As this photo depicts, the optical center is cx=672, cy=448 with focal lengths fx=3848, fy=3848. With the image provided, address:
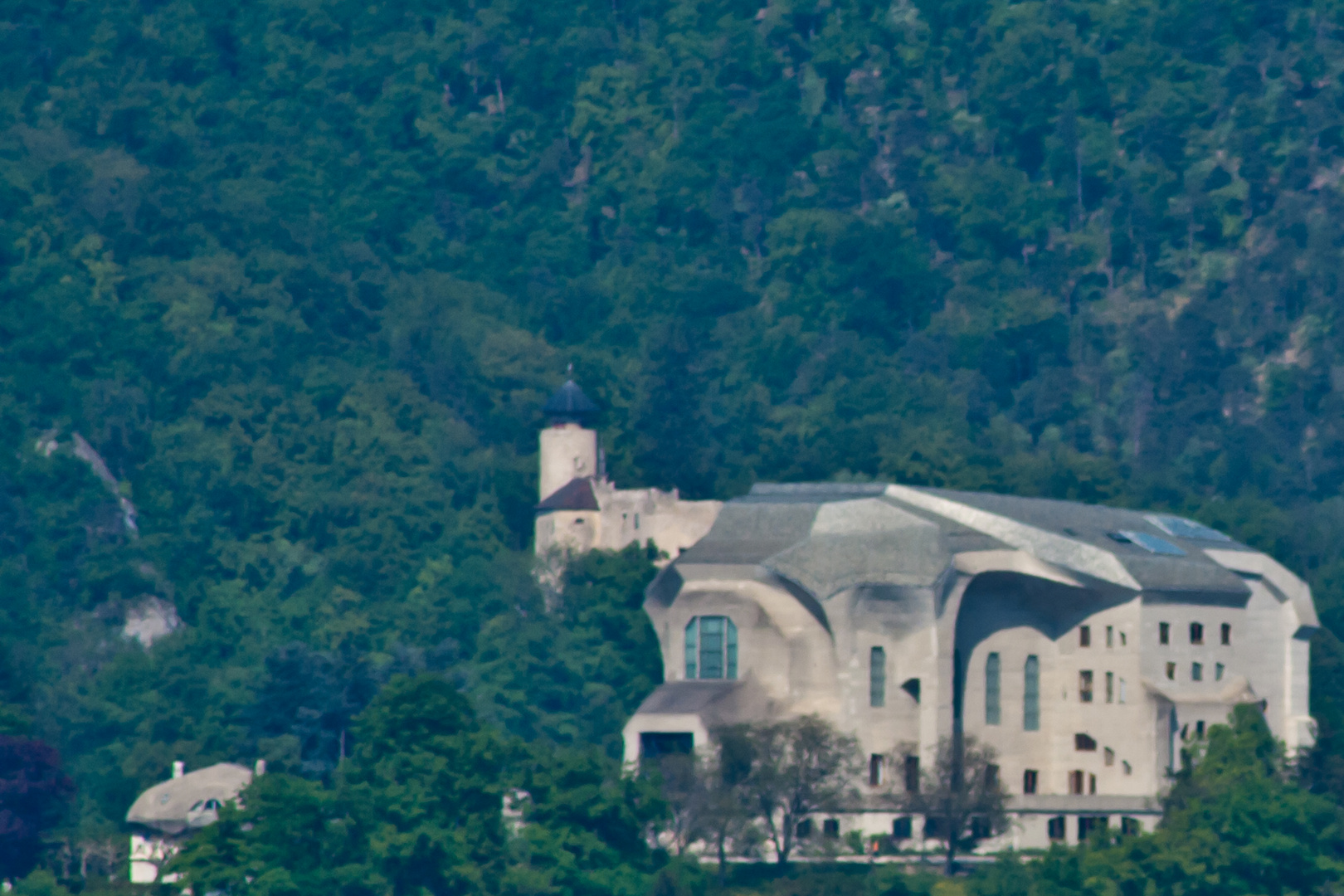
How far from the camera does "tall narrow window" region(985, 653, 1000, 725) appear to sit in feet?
376

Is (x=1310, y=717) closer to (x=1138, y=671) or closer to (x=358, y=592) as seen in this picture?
(x=1138, y=671)

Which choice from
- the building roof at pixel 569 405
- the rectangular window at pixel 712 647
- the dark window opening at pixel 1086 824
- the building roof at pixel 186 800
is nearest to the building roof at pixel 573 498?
the building roof at pixel 569 405

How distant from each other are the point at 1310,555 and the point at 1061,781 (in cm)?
3303

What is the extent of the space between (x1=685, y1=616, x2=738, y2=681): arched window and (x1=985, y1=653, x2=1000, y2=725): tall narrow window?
7513mm

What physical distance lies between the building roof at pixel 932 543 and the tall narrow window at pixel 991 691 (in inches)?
154

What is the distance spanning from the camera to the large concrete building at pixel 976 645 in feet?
366

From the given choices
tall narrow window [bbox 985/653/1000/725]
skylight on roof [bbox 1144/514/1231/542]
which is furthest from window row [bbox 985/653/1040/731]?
skylight on roof [bbox 1144/514/1231/542]

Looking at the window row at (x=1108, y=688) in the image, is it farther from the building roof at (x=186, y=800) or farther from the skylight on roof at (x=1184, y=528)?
the building roof at (x=186, y=800)

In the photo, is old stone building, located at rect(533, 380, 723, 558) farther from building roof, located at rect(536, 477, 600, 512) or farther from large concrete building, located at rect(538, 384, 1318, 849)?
large concrete building, located at rect(538, 384, 1318, 849)

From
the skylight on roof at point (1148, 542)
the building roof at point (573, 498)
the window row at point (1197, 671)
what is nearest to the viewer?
the window row at point (1197, 671)

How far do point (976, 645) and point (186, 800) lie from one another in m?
23.7

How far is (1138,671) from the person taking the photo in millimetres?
112688

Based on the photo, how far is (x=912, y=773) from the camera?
112m

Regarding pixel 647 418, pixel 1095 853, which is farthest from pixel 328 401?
pixel 1095 853
